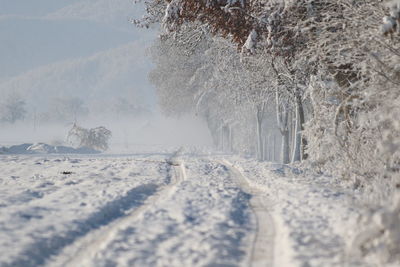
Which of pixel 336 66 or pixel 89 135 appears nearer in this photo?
pixel 336 66

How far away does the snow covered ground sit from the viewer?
5.27 meters

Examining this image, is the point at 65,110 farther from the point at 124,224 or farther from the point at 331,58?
the point at 124,224

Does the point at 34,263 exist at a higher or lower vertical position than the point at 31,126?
lower

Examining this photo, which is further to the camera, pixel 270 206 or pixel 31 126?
pixel 31 126

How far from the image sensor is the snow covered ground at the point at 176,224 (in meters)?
5.27

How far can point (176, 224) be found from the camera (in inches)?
269

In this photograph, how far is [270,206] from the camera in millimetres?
8344

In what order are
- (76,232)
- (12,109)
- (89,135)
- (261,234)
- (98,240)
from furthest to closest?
(12,109), (89,135), (76,232), (261,234), (98,240)

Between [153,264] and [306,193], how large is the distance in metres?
4.98

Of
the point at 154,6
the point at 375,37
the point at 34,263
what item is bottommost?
the point at 34,263

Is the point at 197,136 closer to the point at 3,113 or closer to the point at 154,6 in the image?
the point at 3,113

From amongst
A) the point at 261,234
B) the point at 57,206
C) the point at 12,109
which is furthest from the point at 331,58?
the point at 12,109

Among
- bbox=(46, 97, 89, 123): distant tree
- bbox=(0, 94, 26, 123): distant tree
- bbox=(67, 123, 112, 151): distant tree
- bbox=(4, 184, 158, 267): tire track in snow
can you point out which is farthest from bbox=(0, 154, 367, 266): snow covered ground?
bbox=(46, 97, 89, 123): distant tree

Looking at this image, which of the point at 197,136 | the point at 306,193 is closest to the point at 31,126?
the point at 197,136
